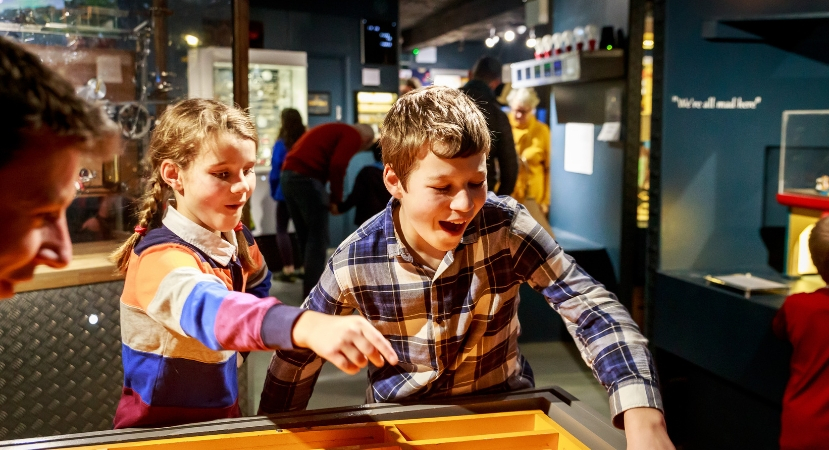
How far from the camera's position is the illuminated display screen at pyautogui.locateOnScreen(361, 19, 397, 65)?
8.39m

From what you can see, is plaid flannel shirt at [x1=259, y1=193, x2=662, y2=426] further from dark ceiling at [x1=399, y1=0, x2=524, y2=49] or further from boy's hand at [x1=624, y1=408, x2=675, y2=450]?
dark ceiling at [x1=399, y1=0, x2=524, y2=49]

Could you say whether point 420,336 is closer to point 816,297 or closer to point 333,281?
point 333,281

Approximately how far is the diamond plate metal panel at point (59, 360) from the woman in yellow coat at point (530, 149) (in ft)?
12.3

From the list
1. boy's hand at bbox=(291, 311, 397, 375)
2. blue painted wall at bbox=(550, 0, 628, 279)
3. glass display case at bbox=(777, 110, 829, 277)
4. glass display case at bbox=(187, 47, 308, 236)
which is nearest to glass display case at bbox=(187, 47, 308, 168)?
glass display case at bbox=(187, 47, 308, 236)

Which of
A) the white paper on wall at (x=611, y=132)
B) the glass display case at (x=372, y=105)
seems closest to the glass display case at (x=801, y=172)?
the white paper on wall at (x=611, y=132)

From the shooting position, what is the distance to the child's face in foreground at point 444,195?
137 cm

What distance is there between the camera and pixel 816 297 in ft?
8.02

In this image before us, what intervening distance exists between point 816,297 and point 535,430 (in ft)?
5.24

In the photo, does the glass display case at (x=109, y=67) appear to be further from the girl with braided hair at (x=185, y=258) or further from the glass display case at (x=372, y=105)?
the glass display case at (x=372, y=105)

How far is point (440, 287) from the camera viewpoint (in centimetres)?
152

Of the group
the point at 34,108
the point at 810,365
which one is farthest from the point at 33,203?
the point at 810,365

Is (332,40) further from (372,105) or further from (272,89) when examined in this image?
(272,89)

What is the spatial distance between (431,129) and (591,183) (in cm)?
386

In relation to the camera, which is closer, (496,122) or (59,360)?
(59,360)
